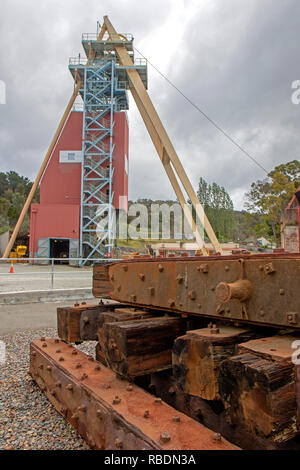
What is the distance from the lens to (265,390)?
1.23 metres

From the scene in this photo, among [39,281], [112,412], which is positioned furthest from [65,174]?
[112,412]

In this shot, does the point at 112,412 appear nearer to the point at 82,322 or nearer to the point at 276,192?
the point at 82,322

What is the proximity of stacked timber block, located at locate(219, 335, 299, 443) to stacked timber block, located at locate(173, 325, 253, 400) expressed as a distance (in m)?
0.17

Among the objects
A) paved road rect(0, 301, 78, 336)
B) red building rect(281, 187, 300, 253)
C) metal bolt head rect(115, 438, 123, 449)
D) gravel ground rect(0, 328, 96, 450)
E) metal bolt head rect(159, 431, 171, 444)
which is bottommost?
paved road rect(0, 301, 78, 336)

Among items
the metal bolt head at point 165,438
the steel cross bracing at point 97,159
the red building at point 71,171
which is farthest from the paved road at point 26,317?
the red building at point 71,171

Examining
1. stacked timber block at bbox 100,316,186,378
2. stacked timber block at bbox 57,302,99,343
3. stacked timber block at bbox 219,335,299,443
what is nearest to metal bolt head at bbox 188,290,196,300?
stacked timber block at bbox 100,316,186,378

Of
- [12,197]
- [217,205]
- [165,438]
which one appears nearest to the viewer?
[165,438]

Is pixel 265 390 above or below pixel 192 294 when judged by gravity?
below

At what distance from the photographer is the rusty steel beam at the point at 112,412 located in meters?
1.48

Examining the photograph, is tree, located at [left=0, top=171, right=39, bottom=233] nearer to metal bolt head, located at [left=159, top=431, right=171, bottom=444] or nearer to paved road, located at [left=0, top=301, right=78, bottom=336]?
paved road, located at [left=0, top=301, right=78, bottom=336]

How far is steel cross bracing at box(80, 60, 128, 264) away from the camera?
2738cm

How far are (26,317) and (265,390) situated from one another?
263 inches

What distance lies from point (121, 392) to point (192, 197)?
22280 mm
